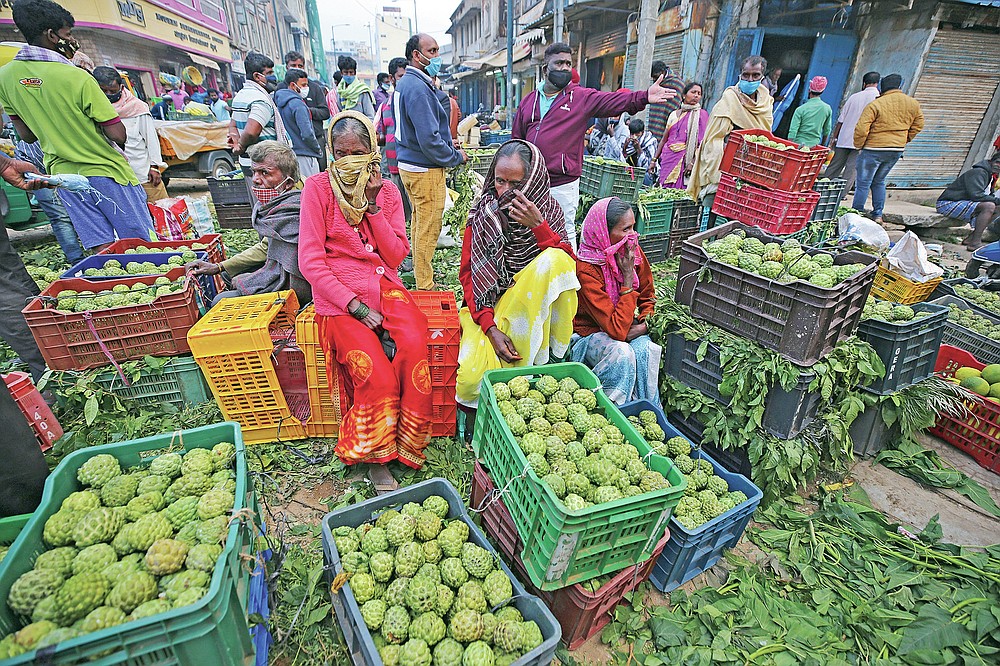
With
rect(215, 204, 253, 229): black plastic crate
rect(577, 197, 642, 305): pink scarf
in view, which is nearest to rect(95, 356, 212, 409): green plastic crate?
rect(577, 197, 642, 305): pink scarf

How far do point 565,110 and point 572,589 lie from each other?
4.77 meters

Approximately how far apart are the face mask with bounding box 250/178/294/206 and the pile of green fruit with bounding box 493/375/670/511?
2780mm

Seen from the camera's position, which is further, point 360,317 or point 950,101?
point 950,101

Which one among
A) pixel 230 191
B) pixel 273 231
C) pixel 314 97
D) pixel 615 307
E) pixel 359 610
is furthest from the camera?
pixel 314 97

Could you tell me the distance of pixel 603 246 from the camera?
146 inches

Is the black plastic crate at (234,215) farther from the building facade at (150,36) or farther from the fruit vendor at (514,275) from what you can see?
the building facade at (150,36)

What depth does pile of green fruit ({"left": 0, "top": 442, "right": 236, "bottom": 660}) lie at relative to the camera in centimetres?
162

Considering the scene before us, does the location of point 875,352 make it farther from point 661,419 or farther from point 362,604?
point 362,604

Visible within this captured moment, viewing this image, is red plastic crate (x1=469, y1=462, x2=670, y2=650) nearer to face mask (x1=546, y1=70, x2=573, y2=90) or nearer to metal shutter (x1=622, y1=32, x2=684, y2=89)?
face mask (x1=546, y1=70, x2=573, y2=90)

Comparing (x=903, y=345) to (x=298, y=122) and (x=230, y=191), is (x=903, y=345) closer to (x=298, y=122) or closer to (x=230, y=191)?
(x=298, y=122)

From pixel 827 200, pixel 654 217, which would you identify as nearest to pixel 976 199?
pixel 827 200

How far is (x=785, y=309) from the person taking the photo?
3.21 meters

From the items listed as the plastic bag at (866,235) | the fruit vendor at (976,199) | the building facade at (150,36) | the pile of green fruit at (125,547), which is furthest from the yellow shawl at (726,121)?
the building facade at (150,36)

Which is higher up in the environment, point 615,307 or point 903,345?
point 615,307
